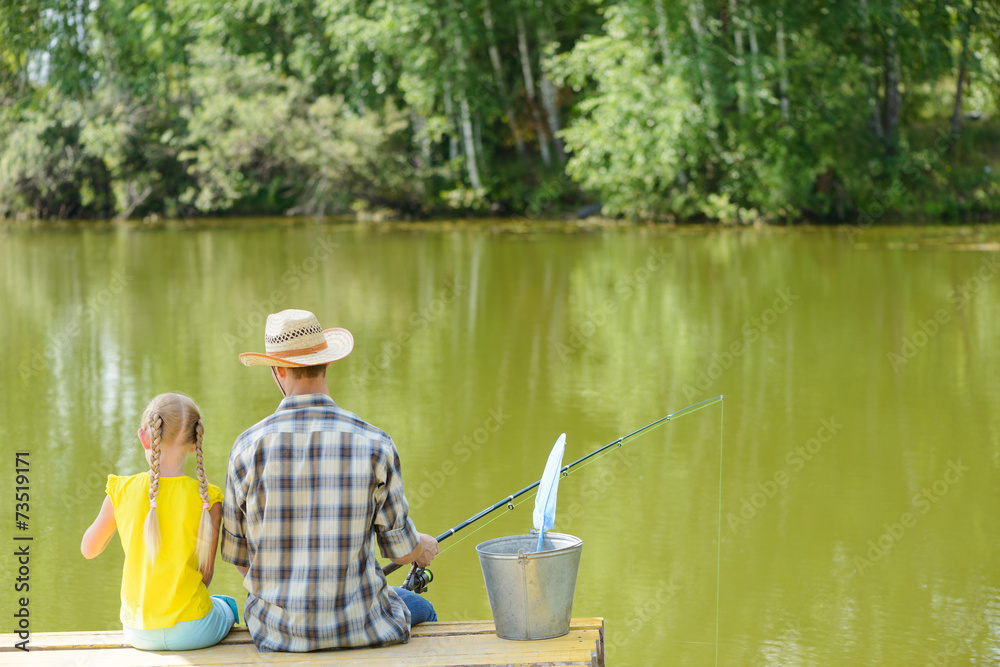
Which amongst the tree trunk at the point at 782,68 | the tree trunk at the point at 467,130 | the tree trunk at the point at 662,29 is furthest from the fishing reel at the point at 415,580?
the tree trunk at the point at 467,130

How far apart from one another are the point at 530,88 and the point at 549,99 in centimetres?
63

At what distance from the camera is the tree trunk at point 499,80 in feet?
94.9

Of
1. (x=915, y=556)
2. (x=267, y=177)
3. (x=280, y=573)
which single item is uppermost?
(x=267, y=177)

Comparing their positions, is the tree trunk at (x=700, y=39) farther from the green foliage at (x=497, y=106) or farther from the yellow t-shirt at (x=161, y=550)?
the yellow t-shirt at (x=161, y=550)

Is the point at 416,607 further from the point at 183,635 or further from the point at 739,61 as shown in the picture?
the point at 739,61

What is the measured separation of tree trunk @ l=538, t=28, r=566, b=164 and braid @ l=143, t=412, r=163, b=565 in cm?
2687

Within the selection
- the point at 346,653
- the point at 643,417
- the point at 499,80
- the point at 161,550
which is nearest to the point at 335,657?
the point at 346,653

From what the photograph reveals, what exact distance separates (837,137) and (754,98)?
133 inches

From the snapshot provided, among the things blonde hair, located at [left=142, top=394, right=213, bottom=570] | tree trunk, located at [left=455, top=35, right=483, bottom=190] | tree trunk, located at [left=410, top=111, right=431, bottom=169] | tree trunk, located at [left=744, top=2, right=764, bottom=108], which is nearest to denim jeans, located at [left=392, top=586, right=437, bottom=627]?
blonde hair, located at [left=142, top=394, right=213, bottom=570]

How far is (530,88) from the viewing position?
3073 cm

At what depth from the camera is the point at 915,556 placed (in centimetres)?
558

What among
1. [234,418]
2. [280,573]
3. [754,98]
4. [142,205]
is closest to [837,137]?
[754,98]

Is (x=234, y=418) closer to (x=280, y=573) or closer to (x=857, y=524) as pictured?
(x=857, y=524)

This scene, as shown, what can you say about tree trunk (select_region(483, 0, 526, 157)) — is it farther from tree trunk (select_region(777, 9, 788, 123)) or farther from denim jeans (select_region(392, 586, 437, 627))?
denim jeans (select_region(392, 586, 437, 627))
